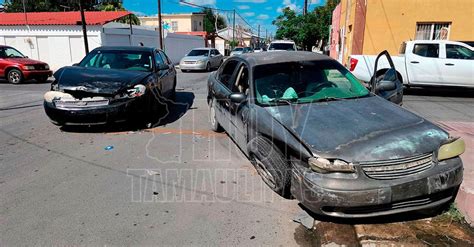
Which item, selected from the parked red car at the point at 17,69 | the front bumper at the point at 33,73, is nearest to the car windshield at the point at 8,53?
the parked red car at the point at 17,69

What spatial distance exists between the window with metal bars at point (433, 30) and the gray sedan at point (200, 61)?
11.5 m

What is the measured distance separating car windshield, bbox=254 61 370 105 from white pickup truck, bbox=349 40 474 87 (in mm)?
6934

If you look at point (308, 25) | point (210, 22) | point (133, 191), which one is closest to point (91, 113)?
point (133, 191)

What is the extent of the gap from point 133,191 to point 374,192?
8.37 feet

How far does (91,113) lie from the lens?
5973mm

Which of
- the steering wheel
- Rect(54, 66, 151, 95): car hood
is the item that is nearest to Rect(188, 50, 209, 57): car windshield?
Rect(54, 66, 151, 95): car hood

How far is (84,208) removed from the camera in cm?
360

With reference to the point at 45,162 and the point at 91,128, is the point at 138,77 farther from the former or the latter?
the point at 45,162

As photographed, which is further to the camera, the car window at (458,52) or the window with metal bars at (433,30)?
the window with metal bars at (433,30)

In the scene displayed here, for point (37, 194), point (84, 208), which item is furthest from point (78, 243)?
point (37, 194)

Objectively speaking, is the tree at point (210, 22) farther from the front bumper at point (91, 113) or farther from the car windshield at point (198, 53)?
the front bumper at point (91, 113)

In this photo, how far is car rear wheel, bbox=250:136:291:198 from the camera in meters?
3.54

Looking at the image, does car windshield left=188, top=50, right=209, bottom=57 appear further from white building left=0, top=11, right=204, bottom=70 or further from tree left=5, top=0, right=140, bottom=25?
tree left=5, top=0, right=140, bottom=25

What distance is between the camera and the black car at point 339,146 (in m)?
2.98
